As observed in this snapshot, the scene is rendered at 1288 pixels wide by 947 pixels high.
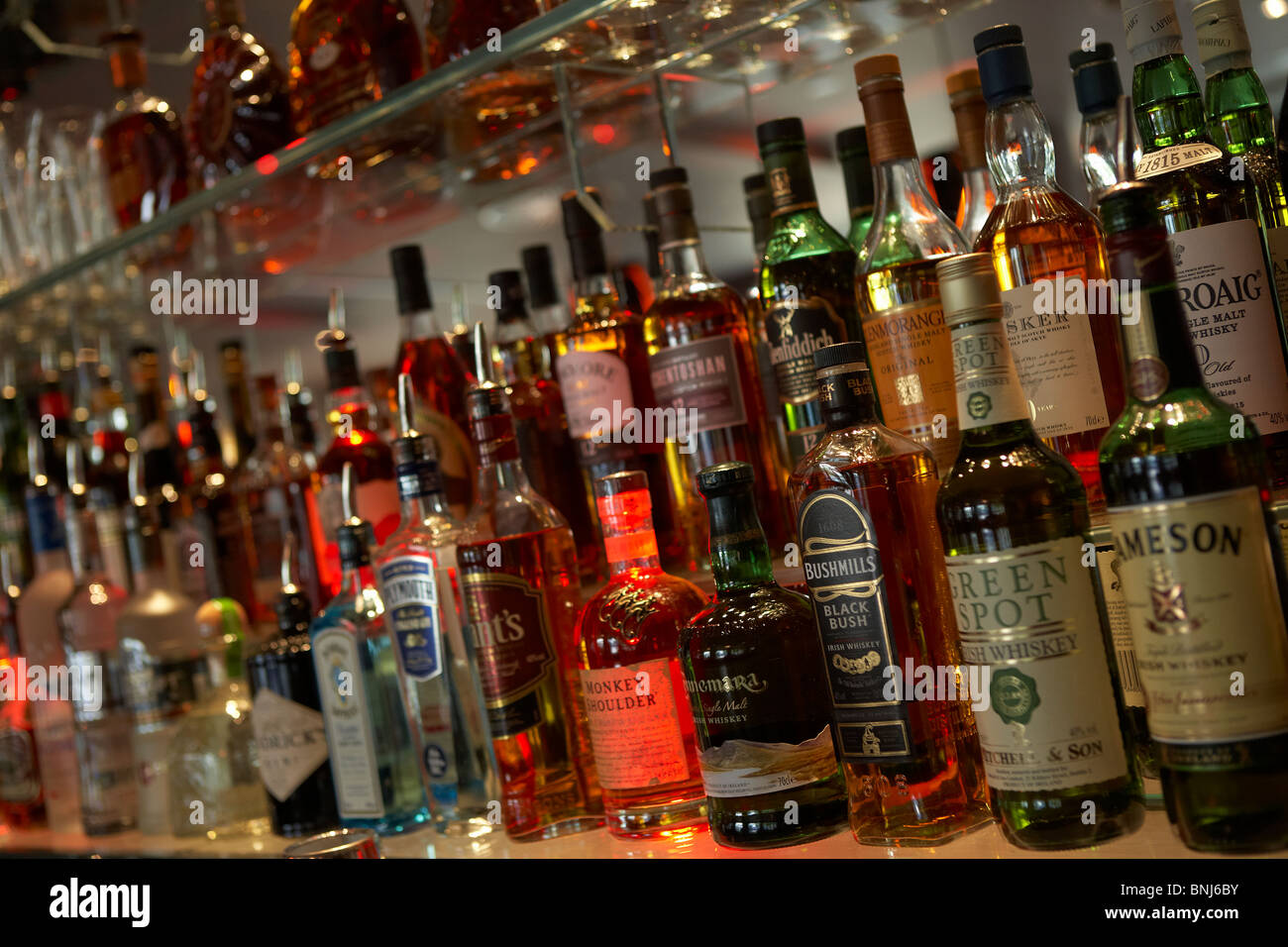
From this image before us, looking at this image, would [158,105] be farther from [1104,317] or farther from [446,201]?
[1104,317]

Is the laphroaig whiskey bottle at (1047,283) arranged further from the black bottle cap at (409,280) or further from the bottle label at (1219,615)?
the black bottle cap at (409,280)

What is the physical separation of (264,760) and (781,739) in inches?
29.9

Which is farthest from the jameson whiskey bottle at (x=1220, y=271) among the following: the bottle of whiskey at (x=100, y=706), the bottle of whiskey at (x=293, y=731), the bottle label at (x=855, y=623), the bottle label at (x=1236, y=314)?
the bottle of whiskey at (x=100, y=706)

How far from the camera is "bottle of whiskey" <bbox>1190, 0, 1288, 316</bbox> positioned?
940mm

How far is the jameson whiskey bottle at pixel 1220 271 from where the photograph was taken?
2.91 feet

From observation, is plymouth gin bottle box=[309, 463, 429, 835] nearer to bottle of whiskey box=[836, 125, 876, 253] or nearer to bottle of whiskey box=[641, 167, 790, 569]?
bottle of whiskey box=[641, 167, 790, 569]

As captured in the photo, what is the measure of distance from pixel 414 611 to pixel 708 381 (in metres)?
0.40

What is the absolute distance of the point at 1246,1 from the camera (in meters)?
1.38

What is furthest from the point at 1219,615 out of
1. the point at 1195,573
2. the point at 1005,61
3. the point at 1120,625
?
the point at 1005,61

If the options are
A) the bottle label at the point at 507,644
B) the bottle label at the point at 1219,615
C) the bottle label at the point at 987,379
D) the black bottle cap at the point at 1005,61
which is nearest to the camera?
the bottle label at the point at 1219,615

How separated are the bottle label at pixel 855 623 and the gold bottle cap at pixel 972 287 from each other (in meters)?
0.17

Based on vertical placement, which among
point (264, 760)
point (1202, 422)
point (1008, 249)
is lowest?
point (264, 760)

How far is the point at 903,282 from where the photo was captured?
103 centimetres

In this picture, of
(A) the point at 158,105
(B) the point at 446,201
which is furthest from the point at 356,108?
(A) the point at 158,105
